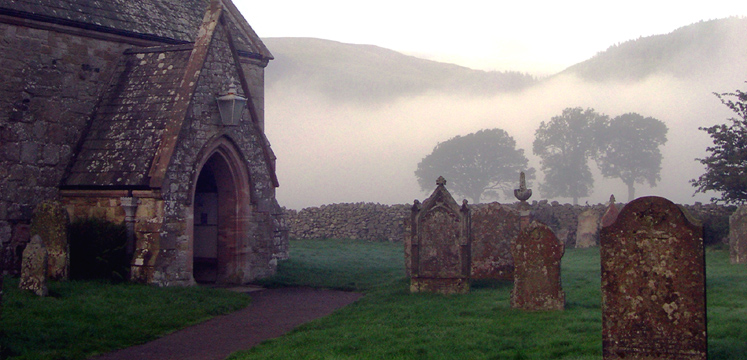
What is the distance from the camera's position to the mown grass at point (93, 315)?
812 cm

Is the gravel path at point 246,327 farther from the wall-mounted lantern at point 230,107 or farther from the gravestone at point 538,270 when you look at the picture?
the wall-mounted lantern at point 230,107

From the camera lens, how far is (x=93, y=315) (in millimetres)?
9727

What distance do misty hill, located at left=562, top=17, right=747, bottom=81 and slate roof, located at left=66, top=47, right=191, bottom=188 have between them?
7167 cm

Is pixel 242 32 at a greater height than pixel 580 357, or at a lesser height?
greater

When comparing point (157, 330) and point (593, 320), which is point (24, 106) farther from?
point (593, 320)

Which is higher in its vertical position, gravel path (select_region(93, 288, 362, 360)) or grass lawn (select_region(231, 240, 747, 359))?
grass lawn (select_region(231, 240, 747, 359))

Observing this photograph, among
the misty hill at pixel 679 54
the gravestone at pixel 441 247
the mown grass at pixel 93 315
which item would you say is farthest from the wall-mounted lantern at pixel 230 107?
the misty hill at pixel 679 54

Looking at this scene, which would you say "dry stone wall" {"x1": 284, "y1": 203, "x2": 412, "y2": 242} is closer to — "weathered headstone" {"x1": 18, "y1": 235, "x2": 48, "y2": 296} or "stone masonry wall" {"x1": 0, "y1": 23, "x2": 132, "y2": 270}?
"stone masonry wall" {"x1": 0, "y1": 23, "x2": 132, "y2": 270}

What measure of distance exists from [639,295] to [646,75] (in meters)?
81.0

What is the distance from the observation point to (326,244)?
1108 inches

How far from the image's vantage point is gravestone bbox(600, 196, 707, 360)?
6.56 metres

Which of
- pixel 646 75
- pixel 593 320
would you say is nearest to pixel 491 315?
pixel 593 320

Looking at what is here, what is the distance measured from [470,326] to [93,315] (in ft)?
17.6

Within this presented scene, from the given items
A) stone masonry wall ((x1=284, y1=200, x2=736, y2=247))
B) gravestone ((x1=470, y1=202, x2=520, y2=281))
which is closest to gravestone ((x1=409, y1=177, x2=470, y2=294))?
gravestone ((x1=470, y1=202, x2=520, y2=281))
